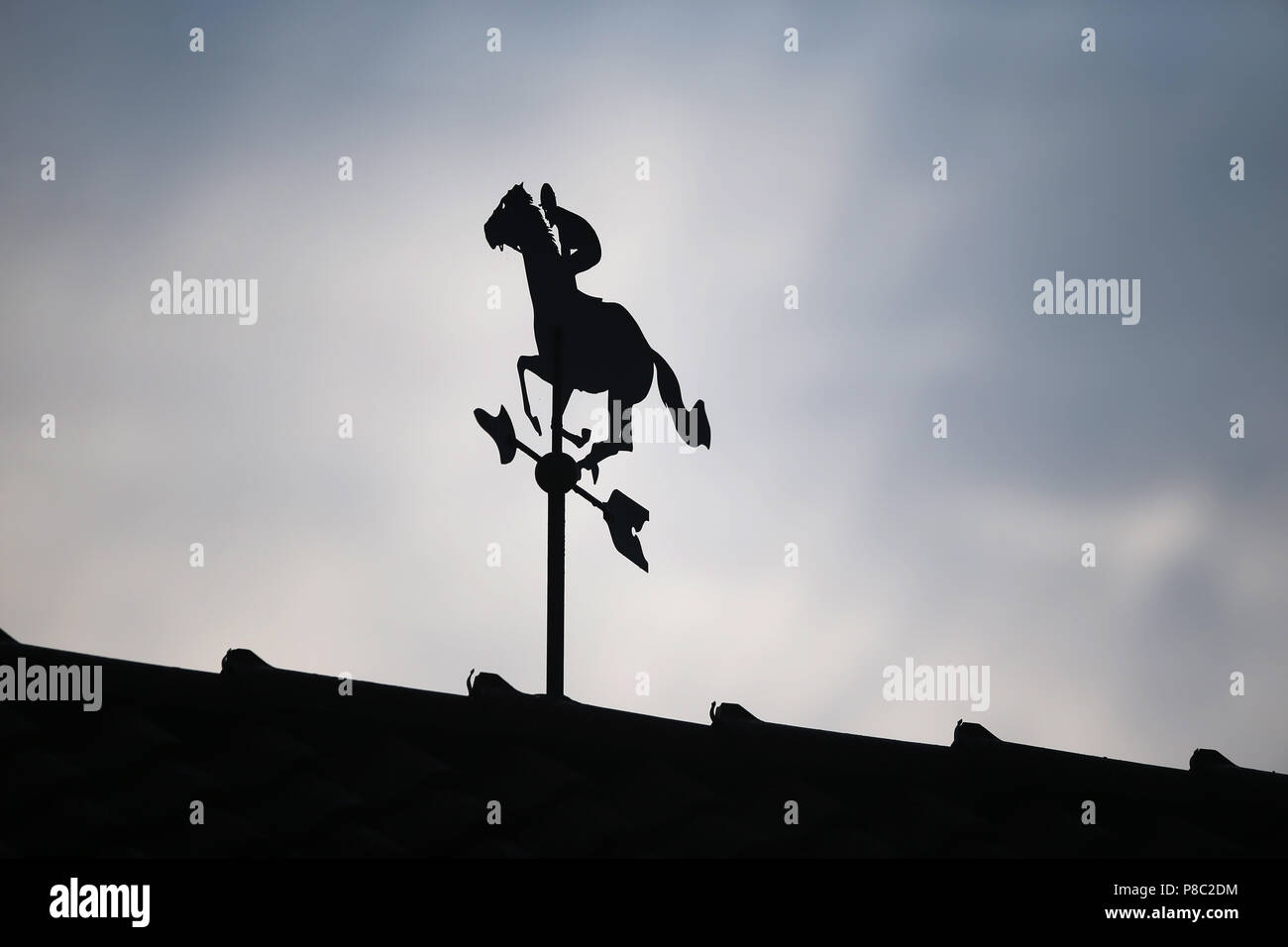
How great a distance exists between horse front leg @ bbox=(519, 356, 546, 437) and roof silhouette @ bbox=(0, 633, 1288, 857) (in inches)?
105

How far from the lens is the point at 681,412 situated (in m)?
8.35

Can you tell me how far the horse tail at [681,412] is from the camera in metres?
8.19

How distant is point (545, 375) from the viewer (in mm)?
7441

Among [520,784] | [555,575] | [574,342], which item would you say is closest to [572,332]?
[574,342]

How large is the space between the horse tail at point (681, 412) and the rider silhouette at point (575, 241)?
0.75 metres

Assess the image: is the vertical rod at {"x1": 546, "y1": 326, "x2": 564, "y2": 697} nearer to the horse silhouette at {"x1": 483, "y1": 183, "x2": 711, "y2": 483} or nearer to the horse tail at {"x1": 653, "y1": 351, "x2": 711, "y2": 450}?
the horse silhouette at {"x1": 483, "y1": 183, "x2": 711, "y2": 483}

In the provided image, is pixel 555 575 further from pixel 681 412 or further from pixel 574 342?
pixel 681 412

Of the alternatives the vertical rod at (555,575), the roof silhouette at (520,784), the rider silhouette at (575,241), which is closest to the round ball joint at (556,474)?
the vertical rod at (555,575)

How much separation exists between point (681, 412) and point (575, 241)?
4.23 ft

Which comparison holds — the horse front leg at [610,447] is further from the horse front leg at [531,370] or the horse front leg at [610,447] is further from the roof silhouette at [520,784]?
the roof silhouette at [520,784]

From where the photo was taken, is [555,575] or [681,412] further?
[681,412]

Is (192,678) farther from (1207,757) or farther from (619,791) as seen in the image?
(1207,757)

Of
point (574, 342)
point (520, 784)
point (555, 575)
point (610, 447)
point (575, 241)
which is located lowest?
point (520, 784)
